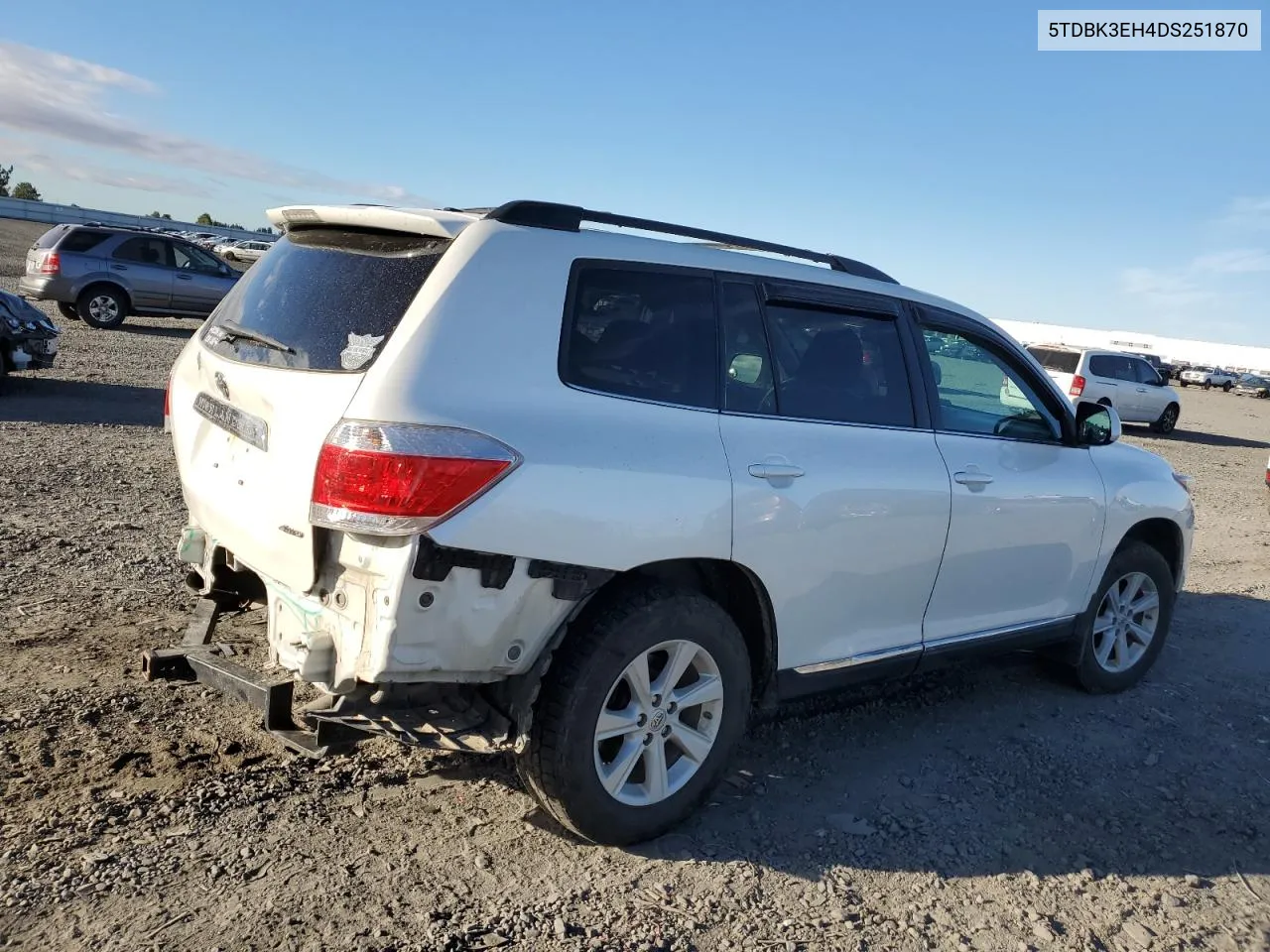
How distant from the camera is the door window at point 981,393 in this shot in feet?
14.7

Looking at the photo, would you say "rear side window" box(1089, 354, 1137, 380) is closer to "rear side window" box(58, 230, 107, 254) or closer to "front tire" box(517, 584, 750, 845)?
"rear side window" box(58, 230, 107, 254)

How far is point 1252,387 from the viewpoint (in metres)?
65.2

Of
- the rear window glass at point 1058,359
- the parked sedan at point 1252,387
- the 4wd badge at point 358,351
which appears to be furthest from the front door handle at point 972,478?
the parked sedan at point 1252,387

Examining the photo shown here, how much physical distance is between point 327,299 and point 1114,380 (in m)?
21.5

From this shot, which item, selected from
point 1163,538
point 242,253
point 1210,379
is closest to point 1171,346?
point 1210,379

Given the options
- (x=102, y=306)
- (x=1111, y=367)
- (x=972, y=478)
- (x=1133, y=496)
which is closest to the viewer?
(x=972, y=478)

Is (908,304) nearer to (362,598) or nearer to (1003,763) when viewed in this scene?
(1003,763)

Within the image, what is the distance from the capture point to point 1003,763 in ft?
14.5

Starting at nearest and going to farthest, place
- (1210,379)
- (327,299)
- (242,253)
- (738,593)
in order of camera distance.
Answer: (327,299)
(738,593)
(242,253)
(1210,379)

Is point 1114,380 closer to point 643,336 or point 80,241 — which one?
point 80,241

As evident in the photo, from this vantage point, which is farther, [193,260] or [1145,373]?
[1145,373]

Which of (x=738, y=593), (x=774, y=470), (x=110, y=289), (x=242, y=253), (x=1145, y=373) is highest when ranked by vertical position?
(x=242, y=253)

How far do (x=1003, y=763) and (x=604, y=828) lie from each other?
6.53ft

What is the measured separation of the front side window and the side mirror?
129cm
